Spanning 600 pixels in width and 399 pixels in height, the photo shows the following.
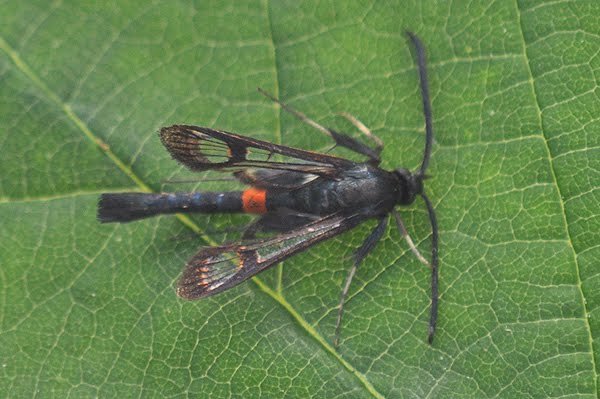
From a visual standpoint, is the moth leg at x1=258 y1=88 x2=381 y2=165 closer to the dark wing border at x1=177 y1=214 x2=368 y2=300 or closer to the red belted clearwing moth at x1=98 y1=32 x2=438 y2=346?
the red belted clearwing moth at x1=98 y1=32 x2=438 y2=346

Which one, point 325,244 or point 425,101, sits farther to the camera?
point 325,244

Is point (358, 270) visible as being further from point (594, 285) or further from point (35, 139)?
point (35, 139)

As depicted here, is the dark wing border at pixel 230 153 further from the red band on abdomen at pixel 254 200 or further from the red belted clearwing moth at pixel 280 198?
the red band on abdomen at pixel 254 200

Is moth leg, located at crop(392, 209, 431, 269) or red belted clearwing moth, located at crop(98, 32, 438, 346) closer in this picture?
red belted clearwing moth, located at crop(98, 32, 438, 346)

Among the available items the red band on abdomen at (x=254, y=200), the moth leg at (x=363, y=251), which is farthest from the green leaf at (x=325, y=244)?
the red band on abdomen at (x=254, y=200)

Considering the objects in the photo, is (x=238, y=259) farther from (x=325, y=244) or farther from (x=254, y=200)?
(x=325, y=244)

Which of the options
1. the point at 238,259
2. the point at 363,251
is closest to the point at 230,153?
the point at 238,259

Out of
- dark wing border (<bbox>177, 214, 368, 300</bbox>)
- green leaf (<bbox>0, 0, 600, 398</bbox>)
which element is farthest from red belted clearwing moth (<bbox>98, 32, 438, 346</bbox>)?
green leaf (<bbox>0, 0, 600, 398</bbox>)
